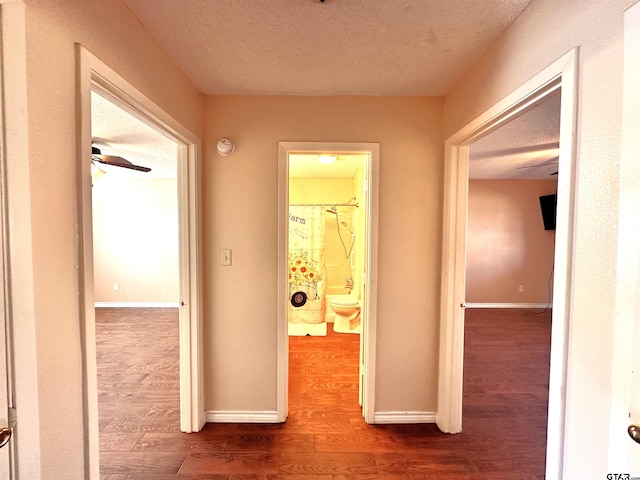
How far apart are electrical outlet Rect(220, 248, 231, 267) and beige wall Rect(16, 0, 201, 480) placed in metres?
0.98

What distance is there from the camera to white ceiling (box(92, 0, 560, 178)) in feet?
3.62

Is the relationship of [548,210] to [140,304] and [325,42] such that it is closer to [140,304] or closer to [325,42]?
[325,42]

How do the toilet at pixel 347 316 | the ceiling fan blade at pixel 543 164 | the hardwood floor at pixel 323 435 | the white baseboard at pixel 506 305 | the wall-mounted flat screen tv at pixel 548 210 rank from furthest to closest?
the white baseboard at pixel 506 305 < the wall-mounted flat screen tv at pixel 548 210 < the toilet at pixel 347 316 < the ceiling fan blade at pixel 543 164 < the hardwood floor at pixel 323 435

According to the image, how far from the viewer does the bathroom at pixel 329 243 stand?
3666 mm

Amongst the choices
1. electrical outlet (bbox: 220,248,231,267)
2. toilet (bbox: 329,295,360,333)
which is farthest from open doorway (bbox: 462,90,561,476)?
electrical outlet (bbox: 220,248,231,267)

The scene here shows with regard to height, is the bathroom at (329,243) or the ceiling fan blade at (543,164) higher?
the ceiling fan blade at (543,164)

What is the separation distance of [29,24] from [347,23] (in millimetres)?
1061

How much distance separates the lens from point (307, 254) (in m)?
3.94

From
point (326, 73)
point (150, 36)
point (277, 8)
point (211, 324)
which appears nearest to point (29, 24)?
point (150, 36)

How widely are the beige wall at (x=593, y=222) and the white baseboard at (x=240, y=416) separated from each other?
5.31 ft

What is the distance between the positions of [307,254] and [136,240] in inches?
119

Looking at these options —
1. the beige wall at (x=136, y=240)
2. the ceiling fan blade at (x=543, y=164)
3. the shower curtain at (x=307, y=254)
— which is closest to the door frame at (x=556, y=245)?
the shower curtain at (x=307, y=254)

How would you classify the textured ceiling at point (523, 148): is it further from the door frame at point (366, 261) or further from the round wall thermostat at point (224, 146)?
the round wall thermostat at point (224, 146)

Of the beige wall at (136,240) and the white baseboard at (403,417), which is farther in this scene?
the beige wall at (136,240)
